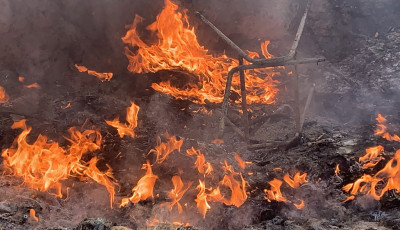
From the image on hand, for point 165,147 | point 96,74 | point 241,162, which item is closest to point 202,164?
point 241,162

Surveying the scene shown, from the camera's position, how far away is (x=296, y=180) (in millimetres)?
4461

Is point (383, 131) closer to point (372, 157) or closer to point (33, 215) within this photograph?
point (372, 157)

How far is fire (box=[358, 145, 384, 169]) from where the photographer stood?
14.7 feet

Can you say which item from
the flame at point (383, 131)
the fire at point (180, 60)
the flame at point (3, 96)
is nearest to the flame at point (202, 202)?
the fire at point (180, 60)

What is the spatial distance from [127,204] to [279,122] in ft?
11.2

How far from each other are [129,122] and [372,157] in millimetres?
4083

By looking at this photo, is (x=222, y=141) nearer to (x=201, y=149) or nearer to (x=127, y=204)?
(x=201, y=149)

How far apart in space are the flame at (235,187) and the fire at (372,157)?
1.71m

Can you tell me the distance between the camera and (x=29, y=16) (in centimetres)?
666

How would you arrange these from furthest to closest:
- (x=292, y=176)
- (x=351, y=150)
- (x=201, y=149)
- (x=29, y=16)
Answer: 1. (x=29, y=16)
2. (x=201, y=149)
3. (x=351, y=150)
4. (x=292, y=176)

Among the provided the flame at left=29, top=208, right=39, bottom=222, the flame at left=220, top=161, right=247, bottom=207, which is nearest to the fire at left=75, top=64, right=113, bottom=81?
the flame at left=220, top=161, right=247, bottom=207

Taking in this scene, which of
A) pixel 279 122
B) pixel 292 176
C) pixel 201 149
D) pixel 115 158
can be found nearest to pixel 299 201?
pixel 292 176

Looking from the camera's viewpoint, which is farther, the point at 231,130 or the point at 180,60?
the point at 180,60

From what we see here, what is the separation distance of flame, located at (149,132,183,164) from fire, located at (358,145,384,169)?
278cm
